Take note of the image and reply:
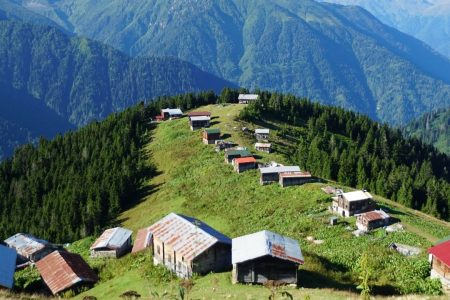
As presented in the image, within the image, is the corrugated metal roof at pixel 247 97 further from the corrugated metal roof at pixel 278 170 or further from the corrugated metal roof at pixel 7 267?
the corrugated metal roof at pixel 7 267

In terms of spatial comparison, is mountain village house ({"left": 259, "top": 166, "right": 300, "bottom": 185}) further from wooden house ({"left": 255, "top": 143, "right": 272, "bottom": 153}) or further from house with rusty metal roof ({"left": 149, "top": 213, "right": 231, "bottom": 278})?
house with rusty metal roof ({"left": 149, "top": 213, "right": 231, "bottom": 278})

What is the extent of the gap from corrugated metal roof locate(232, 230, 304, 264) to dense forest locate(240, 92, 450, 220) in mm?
67424

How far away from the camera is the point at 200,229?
5478 centimetres

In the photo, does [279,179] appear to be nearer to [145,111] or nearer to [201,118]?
[201,118]

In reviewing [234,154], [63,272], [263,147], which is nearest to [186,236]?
[63,272]

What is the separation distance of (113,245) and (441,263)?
48628mm

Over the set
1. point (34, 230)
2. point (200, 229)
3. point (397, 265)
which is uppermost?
point (200, 229)

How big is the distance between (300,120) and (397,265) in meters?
123

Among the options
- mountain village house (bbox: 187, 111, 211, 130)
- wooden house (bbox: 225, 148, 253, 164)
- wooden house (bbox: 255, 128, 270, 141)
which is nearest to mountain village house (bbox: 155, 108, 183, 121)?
mountain village house (bbox: 187, 111, 211, 130)

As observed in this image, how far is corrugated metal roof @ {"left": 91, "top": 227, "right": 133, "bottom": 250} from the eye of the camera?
7908cm

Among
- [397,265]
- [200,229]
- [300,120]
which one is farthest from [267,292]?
[300,120]

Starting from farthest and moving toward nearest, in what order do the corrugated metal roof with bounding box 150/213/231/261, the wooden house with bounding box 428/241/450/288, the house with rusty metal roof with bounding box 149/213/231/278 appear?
the corrugated metal roof with bounding box 150/213/231/261 → the house with rusty metal roof with bounding box 149/213/231/278 → the wooden house with bounding box 428/241/450/288

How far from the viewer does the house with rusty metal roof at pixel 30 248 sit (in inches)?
3460

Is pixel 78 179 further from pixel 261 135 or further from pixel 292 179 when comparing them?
pixel 292 179
